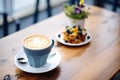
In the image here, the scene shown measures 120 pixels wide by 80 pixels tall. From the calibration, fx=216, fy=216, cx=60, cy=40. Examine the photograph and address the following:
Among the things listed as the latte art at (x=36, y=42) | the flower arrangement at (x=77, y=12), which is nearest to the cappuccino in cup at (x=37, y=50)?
the latte art at (x=36, y=42)

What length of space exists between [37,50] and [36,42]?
10 centimetres

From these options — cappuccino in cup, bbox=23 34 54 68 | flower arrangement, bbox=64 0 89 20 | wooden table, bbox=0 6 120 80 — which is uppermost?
flower arrangement, bbox=64 0 89 20

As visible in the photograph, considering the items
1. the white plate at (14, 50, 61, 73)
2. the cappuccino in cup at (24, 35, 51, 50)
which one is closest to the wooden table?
the white plate at (14, 50, 61, 73)

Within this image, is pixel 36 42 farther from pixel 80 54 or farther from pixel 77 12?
pixel 77 12

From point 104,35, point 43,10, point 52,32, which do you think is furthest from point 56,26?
point 43,10

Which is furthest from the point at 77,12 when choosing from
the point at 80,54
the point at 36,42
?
the point at 36,42

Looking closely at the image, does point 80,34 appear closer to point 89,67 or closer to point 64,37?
point 64,37

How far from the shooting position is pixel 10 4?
2969 mm

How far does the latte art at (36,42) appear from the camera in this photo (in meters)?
1.09

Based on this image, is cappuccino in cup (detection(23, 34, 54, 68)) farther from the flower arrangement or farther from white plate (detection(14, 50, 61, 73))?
the flower arrangement

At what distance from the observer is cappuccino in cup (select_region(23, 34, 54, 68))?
106 centimetres

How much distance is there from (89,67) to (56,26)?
0.55 meters

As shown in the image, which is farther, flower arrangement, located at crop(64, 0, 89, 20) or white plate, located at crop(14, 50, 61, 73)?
flower arrangement, located at crop(64, 0, 89, 20)

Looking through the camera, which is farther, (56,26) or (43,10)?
(43,10)
